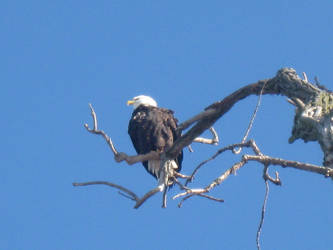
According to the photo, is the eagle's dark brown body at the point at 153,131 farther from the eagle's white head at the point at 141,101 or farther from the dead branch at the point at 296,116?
the dead branch at the point at 296,116

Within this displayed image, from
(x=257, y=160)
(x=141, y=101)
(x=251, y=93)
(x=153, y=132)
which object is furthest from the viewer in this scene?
(x=141, y=101)

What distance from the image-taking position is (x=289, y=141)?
3.47 m

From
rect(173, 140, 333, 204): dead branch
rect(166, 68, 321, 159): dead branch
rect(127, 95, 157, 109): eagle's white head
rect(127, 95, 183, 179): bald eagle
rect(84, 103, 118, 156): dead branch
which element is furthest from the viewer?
rect(127, 95, 157, 109): eagle's white head

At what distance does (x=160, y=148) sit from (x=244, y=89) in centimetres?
332

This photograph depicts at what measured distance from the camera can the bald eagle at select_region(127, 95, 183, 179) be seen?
23.5 ft

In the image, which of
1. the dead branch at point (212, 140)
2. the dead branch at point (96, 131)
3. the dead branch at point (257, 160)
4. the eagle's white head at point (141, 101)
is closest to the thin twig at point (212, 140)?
the dead branch at point (212, 140)

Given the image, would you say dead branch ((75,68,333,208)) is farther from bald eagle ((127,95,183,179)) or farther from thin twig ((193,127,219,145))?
bald eagle ((127,95,183,179))

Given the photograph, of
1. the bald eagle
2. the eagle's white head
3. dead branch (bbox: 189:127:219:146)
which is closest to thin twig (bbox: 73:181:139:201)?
dead branch (bbox: 189:127:219:146)

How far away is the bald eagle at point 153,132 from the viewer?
7.15 metres

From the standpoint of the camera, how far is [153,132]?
23.7 ft

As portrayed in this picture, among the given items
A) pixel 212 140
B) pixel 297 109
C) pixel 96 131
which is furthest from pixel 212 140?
pixel 297 109

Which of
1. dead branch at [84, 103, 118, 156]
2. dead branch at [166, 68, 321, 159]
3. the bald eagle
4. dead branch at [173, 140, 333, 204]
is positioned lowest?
dead branch at [173, 140, 333, 204]

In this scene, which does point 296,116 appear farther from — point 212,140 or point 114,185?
point 212,140

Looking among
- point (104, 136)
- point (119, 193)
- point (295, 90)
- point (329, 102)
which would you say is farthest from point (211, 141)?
point (329, 102)
